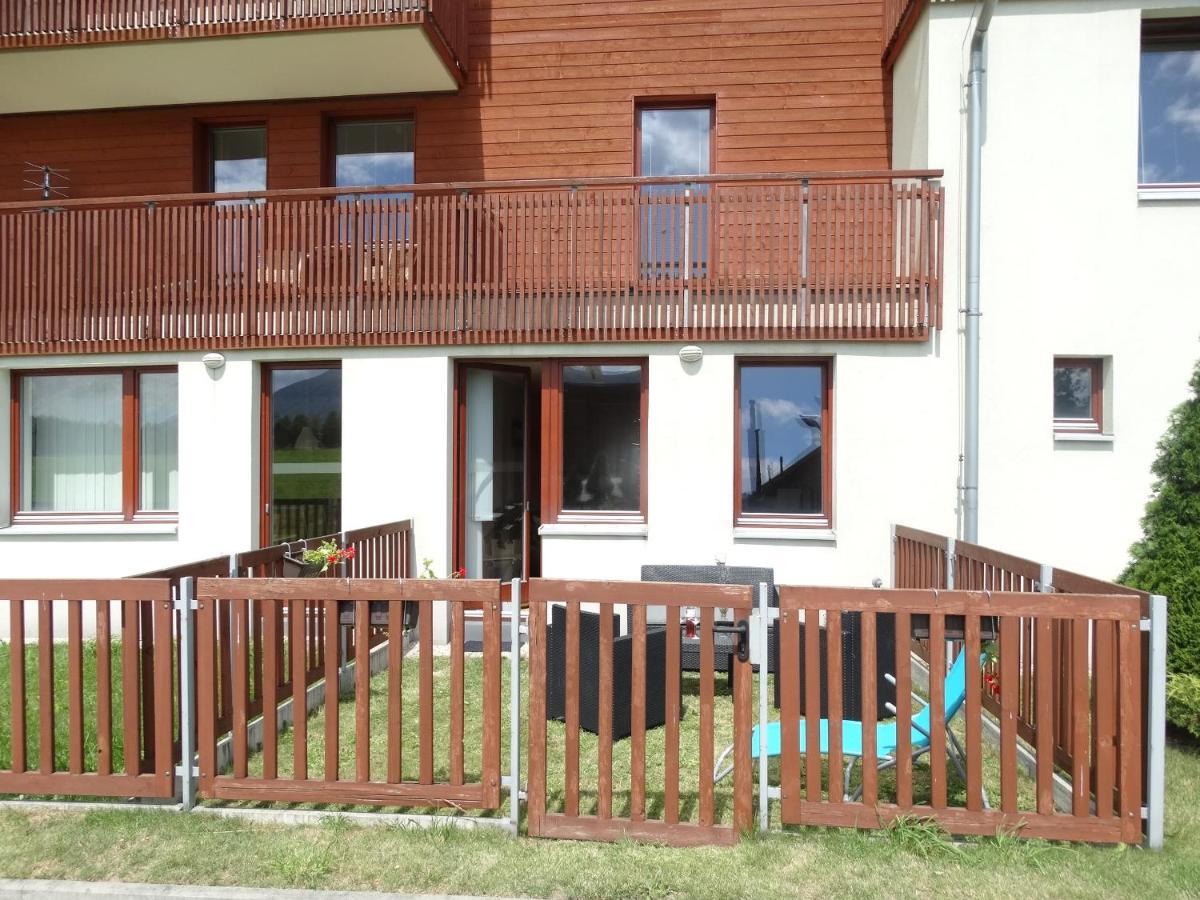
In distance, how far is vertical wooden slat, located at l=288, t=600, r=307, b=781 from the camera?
13.0 ft

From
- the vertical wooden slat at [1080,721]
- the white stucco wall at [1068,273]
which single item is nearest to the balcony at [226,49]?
the white stucco wall at [1068,273]

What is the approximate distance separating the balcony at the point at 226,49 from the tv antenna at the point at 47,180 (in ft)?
2.53

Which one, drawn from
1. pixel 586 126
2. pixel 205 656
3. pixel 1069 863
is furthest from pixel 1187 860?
pixel 586 126

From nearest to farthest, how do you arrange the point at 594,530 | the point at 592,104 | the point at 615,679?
the point at 615,679 < the point at 594,530 < the point at 592,104

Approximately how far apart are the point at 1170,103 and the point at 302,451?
942 centimetres

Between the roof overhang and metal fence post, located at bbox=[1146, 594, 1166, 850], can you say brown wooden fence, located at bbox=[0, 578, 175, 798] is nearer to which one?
metal fence post, located at bbox=[1146, 594, 1166, 850]

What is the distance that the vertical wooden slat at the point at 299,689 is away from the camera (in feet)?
13.0

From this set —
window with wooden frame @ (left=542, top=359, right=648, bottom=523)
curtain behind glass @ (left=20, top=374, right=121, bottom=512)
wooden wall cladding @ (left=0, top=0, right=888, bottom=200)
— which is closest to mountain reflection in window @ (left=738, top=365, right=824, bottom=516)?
window with wooden frame @ (left=542, top=359, right=648, bottom=523)

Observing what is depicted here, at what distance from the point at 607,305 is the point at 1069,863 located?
5.76 m

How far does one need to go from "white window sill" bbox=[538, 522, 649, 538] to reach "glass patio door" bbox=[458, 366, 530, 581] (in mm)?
719

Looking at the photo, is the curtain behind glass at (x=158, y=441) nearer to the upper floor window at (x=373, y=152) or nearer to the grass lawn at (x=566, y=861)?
the upper floor window at (x=373, y=152)

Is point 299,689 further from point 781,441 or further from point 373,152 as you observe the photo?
point 373,152

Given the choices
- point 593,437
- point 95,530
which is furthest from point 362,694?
point 95,530

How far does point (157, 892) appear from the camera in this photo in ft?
10.8
